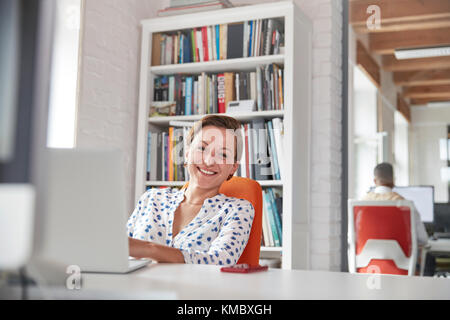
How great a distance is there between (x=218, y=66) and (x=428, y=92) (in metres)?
1.17

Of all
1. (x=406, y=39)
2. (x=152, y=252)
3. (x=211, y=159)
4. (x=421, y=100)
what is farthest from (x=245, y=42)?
(x=152, y=252)

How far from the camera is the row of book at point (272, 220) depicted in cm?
245

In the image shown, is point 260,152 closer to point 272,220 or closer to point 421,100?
point 272,220

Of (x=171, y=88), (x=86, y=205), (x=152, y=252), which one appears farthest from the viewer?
(x=171, y=88)

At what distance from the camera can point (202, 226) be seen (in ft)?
4.84

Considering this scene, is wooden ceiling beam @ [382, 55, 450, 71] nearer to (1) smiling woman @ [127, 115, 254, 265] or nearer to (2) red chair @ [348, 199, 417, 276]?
(2) red chair @ [348, 199, 417, 276]

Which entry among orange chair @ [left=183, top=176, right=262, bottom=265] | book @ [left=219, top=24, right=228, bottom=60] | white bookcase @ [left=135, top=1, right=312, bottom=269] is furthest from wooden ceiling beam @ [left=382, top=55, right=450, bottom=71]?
orange chair @ [left=183, top=176, right=262, bottom=265]

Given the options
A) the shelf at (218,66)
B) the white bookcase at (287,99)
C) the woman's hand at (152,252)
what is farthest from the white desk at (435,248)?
the woman's hand at (152,252)

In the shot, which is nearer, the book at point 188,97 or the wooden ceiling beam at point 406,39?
the wooden ceiling beam at point 406,39

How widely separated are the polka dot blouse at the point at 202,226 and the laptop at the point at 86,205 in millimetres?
366

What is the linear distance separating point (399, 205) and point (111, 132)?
1597 millimetres

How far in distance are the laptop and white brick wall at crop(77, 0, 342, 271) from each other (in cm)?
161

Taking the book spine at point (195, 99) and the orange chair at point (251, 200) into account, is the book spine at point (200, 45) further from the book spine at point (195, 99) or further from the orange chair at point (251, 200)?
the orange chair at point (251, 200)
